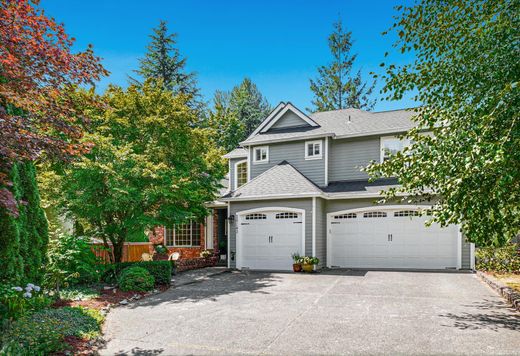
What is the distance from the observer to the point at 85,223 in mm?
12734

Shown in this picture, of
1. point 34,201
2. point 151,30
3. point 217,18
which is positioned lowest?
point 34,201

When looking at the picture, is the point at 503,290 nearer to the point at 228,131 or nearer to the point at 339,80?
the point at 228,131

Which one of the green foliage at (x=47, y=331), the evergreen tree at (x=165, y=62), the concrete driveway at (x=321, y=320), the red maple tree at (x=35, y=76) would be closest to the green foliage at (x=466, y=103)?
the concrete driveway at (x=321, y=320)

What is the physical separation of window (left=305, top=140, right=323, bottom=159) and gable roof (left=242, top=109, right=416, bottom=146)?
0.39 meters

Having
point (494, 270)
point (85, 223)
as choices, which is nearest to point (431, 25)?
point (494, 270)

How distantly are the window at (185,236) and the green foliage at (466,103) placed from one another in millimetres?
12913

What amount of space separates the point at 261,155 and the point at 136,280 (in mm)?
9213

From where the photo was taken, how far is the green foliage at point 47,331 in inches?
190

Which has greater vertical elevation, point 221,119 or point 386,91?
point 221,119

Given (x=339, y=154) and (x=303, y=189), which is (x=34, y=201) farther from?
(x=339, y=154)

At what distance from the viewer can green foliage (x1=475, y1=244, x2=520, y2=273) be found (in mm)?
12109

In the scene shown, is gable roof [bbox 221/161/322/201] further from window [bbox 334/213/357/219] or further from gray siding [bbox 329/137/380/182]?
gray siding [bbox 329/137/380/182]

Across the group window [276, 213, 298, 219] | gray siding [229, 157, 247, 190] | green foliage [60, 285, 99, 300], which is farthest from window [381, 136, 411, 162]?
green foliage [60, 285, 99, 300]

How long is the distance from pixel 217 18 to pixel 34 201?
950cm
